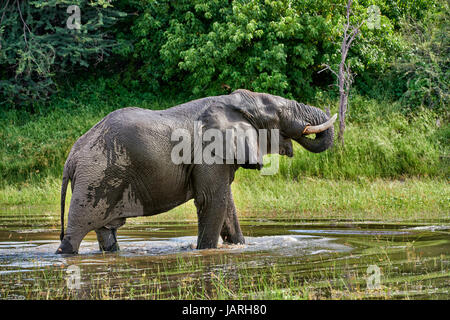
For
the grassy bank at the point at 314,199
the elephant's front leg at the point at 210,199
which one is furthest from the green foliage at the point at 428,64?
the elephant's front leg at the point at 210,199

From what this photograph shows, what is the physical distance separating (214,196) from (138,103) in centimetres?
1707

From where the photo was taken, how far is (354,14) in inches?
827

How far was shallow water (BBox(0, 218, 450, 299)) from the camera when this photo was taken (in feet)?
20.1

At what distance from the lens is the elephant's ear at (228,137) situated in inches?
355

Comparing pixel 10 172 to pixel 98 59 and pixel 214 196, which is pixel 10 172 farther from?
pixel 214 196

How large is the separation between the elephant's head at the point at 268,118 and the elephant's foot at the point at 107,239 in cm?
178

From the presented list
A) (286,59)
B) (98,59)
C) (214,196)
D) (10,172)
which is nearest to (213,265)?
(214,196)

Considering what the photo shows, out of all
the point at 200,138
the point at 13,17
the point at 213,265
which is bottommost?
the point at 213,265

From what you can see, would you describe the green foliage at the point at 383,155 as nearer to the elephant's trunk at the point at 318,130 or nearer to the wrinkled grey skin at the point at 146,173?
the elephant's trunk at the point at 318,130
